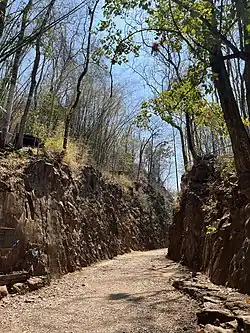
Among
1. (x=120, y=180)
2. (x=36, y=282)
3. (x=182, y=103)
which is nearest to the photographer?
(x=182, y=103)

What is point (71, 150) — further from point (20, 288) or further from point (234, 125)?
point (234, 125)

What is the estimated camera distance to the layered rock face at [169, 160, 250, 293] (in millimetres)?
4754

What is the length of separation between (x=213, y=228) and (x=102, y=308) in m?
1.92

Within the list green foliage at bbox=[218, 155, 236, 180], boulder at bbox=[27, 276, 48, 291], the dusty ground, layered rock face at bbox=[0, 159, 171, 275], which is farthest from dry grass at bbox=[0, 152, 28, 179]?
green foliage at bbox=[218, 155, 236, 180]

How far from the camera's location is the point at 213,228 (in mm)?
5070

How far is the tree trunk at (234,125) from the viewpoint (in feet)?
9.46

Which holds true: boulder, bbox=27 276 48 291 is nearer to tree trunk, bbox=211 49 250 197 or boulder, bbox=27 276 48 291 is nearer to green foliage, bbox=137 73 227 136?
green foliage, bbox=137 73 227 136

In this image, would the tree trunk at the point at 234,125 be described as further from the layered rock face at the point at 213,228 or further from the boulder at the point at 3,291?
the boulder at the point at 3,291

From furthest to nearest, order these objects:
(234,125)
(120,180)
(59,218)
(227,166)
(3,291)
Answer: (120,180), (59,218), (227,166), (3,291), (234,125)

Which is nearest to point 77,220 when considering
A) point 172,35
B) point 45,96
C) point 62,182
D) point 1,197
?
point 62,182

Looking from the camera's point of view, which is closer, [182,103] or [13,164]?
[182,103]

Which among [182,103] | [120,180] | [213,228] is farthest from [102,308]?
[120,180]

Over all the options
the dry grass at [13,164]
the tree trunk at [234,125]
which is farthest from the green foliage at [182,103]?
the dry grass at [13,164]

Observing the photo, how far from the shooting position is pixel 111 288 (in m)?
5.84
